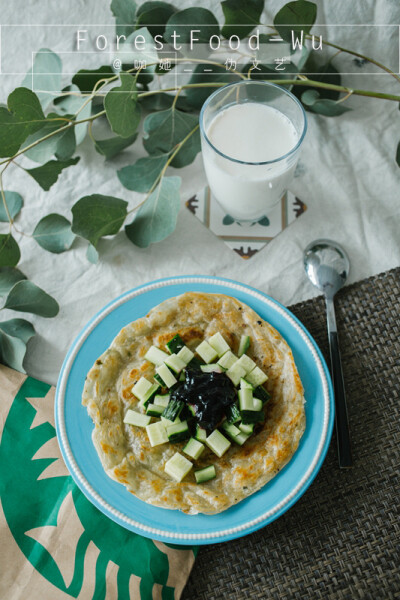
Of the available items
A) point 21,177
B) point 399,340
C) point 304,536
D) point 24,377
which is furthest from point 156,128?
point 304,536

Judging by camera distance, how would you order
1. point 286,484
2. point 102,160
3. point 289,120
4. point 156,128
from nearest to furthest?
point 286,484, point 289,120, point 156,128, point 102,160

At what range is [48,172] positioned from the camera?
85.7 inches

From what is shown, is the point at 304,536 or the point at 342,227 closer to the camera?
the point at 304,536

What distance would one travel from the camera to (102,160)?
2.45 m

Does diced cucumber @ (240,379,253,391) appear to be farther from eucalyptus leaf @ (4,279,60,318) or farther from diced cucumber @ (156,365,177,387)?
eucalyptus leaf @ (4,279,60,318)

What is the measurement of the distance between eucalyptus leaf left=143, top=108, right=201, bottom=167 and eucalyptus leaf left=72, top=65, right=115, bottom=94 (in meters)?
0.26

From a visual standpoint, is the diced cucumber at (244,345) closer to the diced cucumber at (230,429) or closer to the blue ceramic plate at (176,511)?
the blue ceramic plate at (176,511)

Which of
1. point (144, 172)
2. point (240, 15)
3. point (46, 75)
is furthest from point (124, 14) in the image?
point (144, 172)

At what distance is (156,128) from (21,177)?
2.13 feet

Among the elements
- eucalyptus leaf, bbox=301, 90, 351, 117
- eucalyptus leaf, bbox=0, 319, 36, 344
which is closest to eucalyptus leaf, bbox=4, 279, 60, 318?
eucalyptus leaf, bbox=0, 319, 36, 344

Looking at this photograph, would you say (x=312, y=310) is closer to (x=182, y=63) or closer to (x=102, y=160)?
(x=102, y=160)

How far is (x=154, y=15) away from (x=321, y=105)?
0.80 meters

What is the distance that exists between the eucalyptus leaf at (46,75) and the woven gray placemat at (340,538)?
5.68 ft

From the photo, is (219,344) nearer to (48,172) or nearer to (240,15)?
(48,172)
